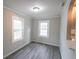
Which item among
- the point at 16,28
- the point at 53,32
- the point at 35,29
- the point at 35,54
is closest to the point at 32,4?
the point at 16,28

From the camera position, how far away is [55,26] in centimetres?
507

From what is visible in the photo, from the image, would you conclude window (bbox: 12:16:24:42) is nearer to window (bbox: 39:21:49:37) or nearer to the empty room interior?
the empty room interior

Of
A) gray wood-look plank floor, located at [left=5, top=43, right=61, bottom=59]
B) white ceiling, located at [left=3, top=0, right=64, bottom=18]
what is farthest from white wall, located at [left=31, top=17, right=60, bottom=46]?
white ceiling, located at [left=3, top=0, right=64, bottom=18]

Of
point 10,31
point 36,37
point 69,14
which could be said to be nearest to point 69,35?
point 69,14

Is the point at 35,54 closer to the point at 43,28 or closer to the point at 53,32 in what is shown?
the point at 53,32

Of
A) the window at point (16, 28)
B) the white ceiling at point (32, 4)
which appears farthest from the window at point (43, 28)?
the white ceiling at point (32, 4)

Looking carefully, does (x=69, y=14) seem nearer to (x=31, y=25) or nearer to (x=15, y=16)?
(x=15, y=16)

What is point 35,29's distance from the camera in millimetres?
6004

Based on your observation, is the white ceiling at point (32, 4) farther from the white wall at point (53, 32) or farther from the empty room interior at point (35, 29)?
the white wall at point (53, 32)

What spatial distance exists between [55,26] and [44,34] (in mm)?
1256

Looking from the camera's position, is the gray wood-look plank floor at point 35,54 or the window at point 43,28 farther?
the window at point 43,28

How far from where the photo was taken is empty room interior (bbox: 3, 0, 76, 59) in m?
2.59

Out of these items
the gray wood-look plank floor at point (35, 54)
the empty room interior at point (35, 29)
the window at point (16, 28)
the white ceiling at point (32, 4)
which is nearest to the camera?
the white ceiling at point (32, 4)

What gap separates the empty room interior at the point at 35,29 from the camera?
2.59 m
